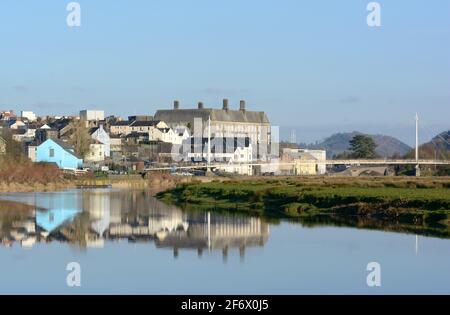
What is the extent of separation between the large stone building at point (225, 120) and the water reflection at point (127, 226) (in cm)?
9150

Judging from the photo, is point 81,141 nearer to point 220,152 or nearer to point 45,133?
point 45,133

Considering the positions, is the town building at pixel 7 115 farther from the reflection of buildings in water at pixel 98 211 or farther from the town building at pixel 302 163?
the reflection of buildings in water at pixel 98 211

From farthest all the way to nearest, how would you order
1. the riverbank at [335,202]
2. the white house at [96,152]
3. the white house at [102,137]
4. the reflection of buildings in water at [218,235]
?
the white house at [102,137]
the white house at [96,152]
the riverbank at [335,202]
the reflection of buildings in water at [218,235]

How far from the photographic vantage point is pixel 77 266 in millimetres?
24188

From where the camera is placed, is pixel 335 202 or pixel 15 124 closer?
pixel 335 202

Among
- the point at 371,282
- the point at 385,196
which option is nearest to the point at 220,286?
the point at 371,282

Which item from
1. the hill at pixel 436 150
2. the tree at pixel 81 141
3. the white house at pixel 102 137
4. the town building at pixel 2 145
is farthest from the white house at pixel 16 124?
the hill at pixel 436 150

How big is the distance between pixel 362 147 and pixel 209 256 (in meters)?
125

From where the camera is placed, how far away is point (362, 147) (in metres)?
150

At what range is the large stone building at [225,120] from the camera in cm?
14288

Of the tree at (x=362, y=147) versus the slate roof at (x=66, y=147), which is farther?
the tree at (x=362, y=147)

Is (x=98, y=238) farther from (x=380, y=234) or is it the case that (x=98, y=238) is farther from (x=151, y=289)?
(x=151, y=289)

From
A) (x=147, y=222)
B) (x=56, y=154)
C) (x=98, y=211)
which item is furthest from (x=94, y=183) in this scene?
(x=147, y=222)

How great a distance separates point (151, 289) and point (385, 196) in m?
21.5
